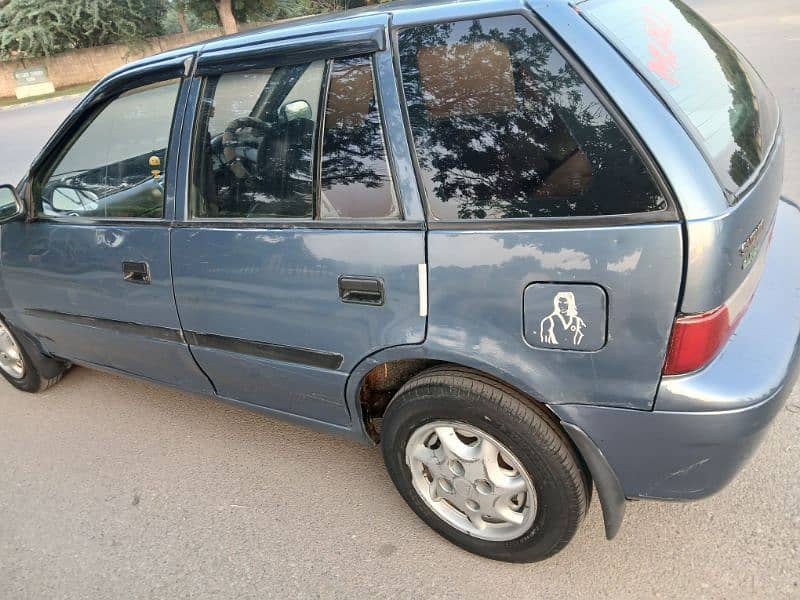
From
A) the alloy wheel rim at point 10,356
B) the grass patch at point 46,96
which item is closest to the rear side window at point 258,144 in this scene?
the alloy wheel rim at point 10,356

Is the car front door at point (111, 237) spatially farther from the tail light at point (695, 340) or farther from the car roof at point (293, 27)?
the tail light at point (695, 340)

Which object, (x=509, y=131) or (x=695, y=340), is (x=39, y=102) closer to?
(x=509, y=131)

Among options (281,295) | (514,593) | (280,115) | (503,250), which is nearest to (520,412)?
(503,250)

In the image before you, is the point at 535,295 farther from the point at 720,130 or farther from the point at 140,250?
the point at 140,250

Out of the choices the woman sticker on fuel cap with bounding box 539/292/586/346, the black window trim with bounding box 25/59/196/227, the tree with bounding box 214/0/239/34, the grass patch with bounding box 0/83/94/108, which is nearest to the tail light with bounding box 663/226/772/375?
the woman sticker on fuel cap with bounding box 539/292/586/346

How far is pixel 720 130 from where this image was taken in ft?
5.80

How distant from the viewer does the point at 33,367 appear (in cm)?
354

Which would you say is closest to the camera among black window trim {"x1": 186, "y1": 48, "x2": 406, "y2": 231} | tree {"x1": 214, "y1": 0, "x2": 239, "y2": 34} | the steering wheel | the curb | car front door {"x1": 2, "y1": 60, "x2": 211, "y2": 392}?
black window trim {"x1": 186, "y1": 48, "x2": 406, "y2": 231}

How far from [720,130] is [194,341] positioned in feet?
6.76

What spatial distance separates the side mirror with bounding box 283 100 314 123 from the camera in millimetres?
2129

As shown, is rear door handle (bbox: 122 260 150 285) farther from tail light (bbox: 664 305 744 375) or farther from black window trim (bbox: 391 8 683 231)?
tail light (bbox: 664 305 744 375)

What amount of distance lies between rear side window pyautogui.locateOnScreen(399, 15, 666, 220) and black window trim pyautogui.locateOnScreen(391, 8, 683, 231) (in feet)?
0.04

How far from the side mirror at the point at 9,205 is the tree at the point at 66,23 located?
27.9 m

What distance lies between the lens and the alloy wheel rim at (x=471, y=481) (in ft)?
6.55
